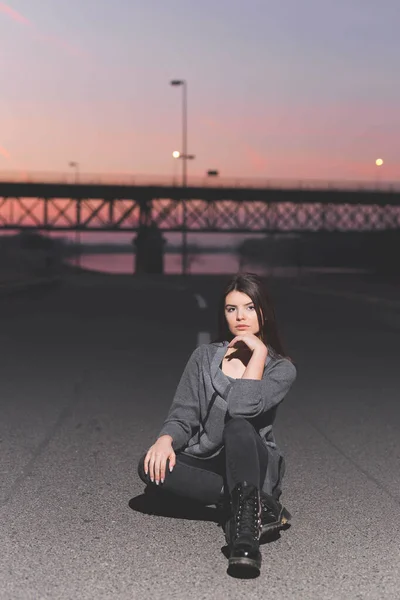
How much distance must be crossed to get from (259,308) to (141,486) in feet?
6.26

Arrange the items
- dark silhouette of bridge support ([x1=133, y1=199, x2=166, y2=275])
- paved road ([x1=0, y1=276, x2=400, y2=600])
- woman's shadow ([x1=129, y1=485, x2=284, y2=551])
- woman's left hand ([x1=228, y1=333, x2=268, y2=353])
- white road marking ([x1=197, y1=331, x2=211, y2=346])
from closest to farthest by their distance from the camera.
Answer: paved road ([x1=0, y1=276, x2=400, y2=600]), woman's left hand ([x1=228, y1=333, x2=268, y2=353]), woman's shadow ([x1=129, y1=485, x2=284, y2=551]), white road marking ([x1=197, y1=331, x2=211, y2=346]), dark silhouette of bridge support ([x1=133, y1=199, x2=166, y2=275])

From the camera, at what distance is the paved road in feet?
13.4

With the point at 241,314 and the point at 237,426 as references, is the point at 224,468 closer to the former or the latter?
the point at 237,426

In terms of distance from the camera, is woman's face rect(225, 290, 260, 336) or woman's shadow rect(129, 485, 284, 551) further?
woman's shadow rect(129, 485, 284, 551)

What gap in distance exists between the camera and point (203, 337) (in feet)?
51.9

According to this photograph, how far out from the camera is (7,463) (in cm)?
654

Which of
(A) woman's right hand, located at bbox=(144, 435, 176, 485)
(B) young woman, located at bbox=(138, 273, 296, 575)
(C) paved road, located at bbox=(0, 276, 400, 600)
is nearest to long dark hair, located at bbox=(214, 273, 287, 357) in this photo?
(B) young woman, located at bbox=(138, 273, 296, 575)

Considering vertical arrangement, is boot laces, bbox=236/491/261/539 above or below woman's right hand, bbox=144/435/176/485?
below

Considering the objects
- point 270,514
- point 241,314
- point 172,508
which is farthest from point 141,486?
point 241,314

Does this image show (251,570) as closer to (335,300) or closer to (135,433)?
(135,433)

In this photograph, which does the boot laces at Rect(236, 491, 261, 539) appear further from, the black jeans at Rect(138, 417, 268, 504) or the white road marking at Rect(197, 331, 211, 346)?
the white road marking at Rect(197, 331, 211, 346)

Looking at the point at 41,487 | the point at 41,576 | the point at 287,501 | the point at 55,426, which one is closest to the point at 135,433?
the point at 55,426

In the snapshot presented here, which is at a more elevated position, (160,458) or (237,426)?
(237,426)

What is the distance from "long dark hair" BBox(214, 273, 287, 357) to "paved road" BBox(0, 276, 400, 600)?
3.46 ft
